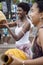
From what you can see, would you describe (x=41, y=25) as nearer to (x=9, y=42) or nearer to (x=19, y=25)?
(x=19, y=25)

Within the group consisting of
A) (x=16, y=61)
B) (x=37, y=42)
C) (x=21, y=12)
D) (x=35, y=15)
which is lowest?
(x=21, y=12)

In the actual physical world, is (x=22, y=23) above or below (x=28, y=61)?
below

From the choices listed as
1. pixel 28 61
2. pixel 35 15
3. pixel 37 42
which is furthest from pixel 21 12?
pixel 28 61

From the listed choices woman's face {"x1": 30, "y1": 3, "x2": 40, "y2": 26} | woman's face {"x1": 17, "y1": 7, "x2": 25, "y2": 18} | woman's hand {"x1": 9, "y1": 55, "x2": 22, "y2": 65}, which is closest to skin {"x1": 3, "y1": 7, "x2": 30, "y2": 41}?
A: woman's face {"x1": 17, "y1": 7, "x2": 25, "y2": 18}

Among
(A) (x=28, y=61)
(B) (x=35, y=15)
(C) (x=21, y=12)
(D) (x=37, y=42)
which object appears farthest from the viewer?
(C) (x=21, y=12)

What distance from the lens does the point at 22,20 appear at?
3645 mm

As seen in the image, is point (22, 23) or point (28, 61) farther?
point (22, 23)

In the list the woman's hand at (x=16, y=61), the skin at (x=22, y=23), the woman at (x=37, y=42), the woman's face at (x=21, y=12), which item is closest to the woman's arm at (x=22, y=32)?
the skin at (x=22, y=23)

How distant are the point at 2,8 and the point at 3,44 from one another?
0.80m

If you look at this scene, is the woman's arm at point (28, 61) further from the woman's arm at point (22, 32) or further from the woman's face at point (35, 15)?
the woman's arm at point (22, 32)

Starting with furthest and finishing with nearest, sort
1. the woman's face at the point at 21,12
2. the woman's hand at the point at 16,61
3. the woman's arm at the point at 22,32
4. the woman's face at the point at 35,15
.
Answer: the woman's face at the point at 21,12 → the woman's arm at the point at 22,32 → the woman's face at the point at 35,15 → the woman's hand at the point at 16,61

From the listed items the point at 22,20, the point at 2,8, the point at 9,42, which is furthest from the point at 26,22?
the point at 2,8

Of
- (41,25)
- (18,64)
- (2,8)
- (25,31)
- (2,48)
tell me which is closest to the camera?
(18,64)

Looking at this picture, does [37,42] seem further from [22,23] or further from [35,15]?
[22,23]
